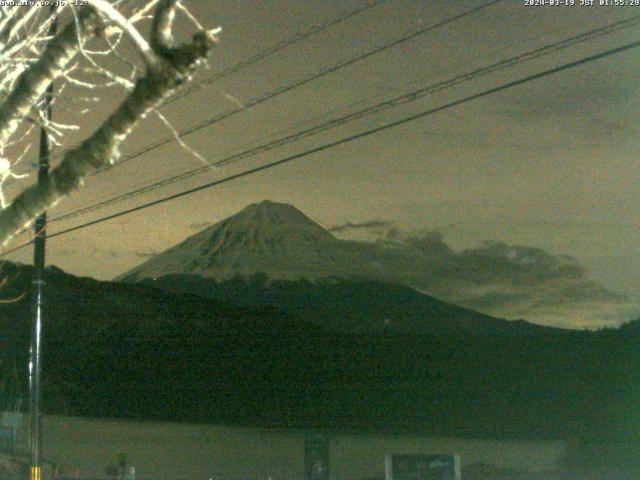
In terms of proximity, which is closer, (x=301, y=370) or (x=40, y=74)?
(x=40, y=74)

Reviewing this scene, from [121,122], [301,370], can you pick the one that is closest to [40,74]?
[121,122]

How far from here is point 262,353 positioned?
3703 centimetres

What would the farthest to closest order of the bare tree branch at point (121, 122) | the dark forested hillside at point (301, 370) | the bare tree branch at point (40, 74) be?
the dark forested hillside at point (301, 370), the bare tree branch at point (40, 74), the bare tree branch at point (121, 122)

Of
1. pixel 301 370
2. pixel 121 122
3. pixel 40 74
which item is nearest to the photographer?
pixel 121 122

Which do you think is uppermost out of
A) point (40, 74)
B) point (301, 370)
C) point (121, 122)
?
point (40, 74)

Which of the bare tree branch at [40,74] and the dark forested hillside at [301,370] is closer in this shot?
the bare tree branch at [40,74]

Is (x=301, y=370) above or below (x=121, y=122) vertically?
Answer: above

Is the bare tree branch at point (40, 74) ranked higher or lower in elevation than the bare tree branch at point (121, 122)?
higher

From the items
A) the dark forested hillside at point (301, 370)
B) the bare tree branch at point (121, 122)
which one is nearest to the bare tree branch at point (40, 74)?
the bare tree branch at point (121, 122)

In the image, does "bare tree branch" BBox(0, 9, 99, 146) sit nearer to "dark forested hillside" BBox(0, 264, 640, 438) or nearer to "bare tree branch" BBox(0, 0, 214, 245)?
"bare tree branch" BBox(0, 0, 214, 245)

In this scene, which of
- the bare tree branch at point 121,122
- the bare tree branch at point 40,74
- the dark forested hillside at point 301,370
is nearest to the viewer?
the bare tree branch at point 121,122

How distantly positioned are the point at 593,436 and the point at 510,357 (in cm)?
660

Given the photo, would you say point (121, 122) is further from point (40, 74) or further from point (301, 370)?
point (301, 370)

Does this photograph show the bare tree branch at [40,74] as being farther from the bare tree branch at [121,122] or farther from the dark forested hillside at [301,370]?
the dark forested hillside at [301,370]
